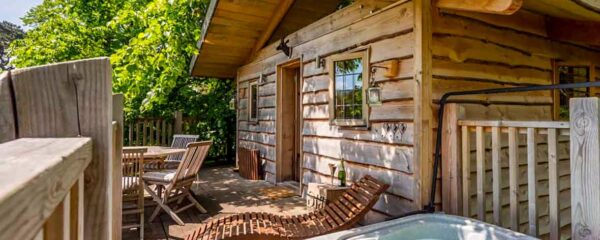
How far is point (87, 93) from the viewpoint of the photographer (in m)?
0.66

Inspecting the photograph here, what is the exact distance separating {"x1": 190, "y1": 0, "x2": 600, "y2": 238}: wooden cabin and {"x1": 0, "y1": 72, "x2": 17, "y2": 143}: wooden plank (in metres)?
2.83

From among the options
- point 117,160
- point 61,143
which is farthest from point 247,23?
point 61,143

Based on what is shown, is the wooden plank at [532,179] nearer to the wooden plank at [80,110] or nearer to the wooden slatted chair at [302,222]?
the wooden slatted chair at [302,222]

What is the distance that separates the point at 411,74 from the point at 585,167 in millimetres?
1472

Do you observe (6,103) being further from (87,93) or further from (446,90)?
(446,90)

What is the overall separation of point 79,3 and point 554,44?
34.7 feet

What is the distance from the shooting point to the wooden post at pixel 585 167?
79.3 inches

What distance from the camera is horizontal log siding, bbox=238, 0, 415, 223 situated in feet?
10.7

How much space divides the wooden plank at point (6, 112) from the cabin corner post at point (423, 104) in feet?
9.53

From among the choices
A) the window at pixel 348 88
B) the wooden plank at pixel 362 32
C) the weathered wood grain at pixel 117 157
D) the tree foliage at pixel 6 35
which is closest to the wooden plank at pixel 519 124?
the wooden plank at pixel 362 32

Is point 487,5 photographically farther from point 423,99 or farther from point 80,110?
point 80,110

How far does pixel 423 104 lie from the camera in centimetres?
305

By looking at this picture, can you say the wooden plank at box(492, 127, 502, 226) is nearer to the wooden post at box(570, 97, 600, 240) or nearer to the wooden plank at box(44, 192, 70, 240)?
the wooden post at box(570, 97, 600, 240)

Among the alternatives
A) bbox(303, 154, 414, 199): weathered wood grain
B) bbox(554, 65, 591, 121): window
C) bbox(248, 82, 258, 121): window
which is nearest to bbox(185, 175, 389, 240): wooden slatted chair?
bbox(303, 154, 414, 199): weathered wood grain
